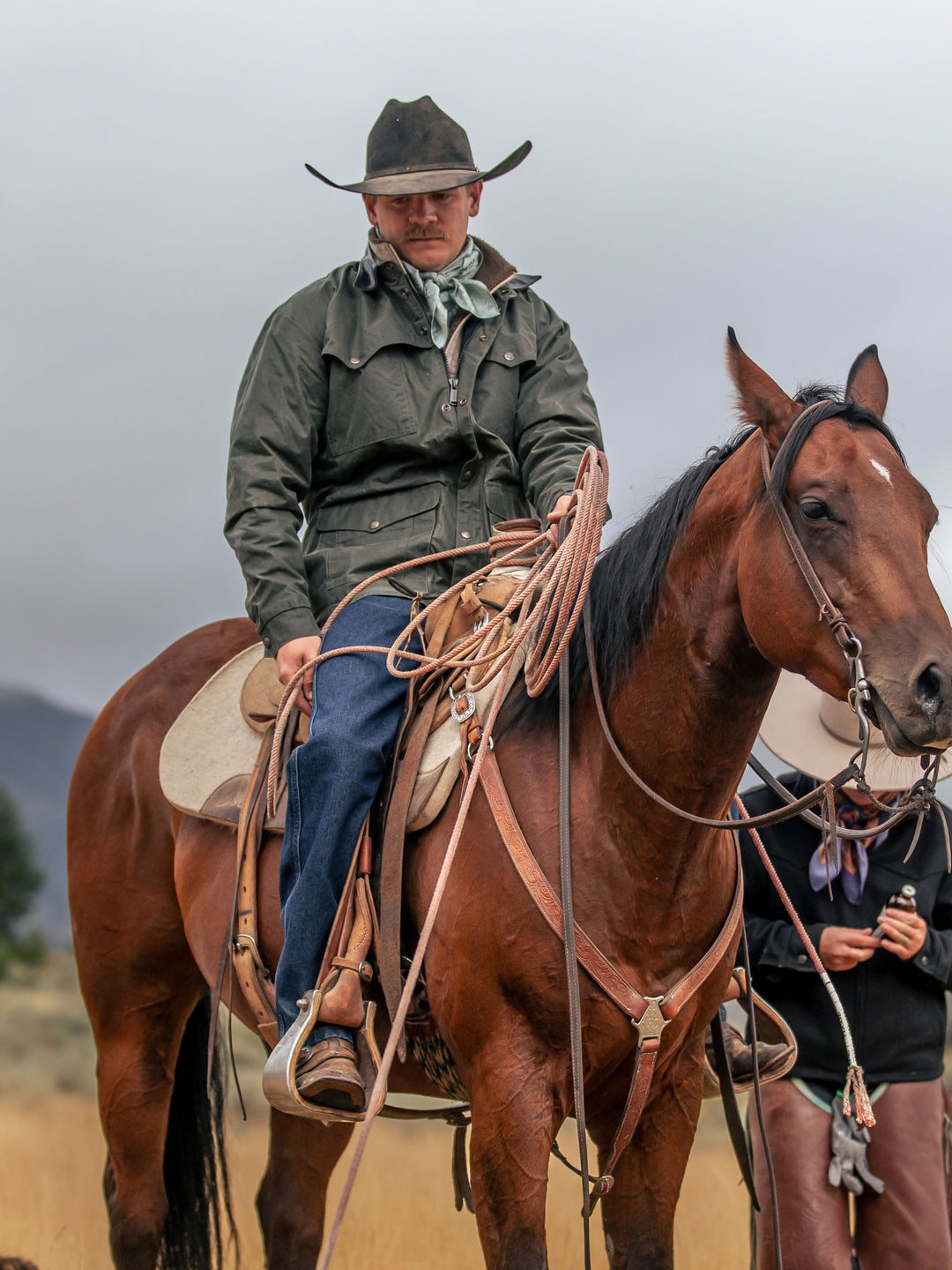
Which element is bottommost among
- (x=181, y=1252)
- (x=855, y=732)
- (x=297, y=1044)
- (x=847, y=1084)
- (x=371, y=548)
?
(x=181, y=1252)

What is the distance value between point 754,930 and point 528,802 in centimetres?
154

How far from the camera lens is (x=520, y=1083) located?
3.02m

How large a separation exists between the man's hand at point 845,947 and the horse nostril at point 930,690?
203 cm

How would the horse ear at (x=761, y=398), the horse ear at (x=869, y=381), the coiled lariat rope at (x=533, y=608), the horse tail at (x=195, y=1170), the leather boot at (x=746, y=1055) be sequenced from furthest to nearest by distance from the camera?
1. the horse tail at (x=195, y=1170)
2. the leather boot at (x=746, y=1055)
3. the coiled lariat rope at (x=533, y=608)
4. the horse ear at (x=869, y=381)
5. the horse ear at (x=761, y=398)

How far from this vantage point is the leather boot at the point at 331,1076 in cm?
321

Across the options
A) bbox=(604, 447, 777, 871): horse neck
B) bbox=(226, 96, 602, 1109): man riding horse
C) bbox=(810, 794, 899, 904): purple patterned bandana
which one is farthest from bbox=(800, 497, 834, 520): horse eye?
bbox=(810, 794, 899, 904): purple patterned bandana

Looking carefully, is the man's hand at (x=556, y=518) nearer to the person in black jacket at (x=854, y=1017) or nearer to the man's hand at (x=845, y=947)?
the person in black jacket at (x=854, y=1017)

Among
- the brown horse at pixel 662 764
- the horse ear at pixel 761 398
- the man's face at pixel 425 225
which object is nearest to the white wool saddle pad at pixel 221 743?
the brown horse at pixel 662 764

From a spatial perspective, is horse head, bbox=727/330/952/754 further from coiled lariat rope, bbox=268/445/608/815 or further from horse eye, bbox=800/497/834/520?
coiled lariat rope, bbox=268/445/608/815

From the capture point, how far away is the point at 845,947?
424 centimetres

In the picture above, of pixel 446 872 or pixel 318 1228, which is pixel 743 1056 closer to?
pixel 446 872

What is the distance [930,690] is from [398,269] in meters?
2.47

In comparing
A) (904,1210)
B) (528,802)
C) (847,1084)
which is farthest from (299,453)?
(904,1210)

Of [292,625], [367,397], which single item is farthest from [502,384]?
[292,625]
